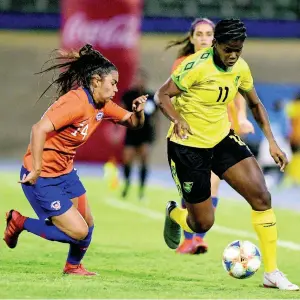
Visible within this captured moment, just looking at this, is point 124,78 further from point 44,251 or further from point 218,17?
point 44,251

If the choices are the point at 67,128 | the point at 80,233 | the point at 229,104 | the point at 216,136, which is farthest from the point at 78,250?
the point at 229,104

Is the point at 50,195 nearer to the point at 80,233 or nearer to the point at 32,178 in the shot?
the point at 80,233

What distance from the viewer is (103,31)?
26.0 meters

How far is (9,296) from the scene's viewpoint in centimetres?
705

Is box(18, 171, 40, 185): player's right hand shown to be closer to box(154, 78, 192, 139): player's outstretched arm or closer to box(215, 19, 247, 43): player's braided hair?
box(154, 78, 192, 139): player's outstretched arm

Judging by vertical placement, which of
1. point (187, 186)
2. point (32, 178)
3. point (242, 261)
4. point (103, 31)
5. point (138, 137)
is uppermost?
point (32, 178)

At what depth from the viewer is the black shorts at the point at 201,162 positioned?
338 inches

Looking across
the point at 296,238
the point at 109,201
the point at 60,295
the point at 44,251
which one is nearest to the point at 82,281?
the point at 60,295

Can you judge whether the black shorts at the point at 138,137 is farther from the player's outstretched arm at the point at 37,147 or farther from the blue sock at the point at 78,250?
the player's outstretched arm at the point at 37,147

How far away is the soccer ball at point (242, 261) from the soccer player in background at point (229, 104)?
6.58 ft

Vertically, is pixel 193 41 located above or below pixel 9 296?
above

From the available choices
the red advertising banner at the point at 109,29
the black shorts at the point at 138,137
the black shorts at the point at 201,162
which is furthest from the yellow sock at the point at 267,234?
the red advertising banner at the point at 109,29

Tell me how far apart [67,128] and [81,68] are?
0.57m

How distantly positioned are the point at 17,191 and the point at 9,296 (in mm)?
11883
